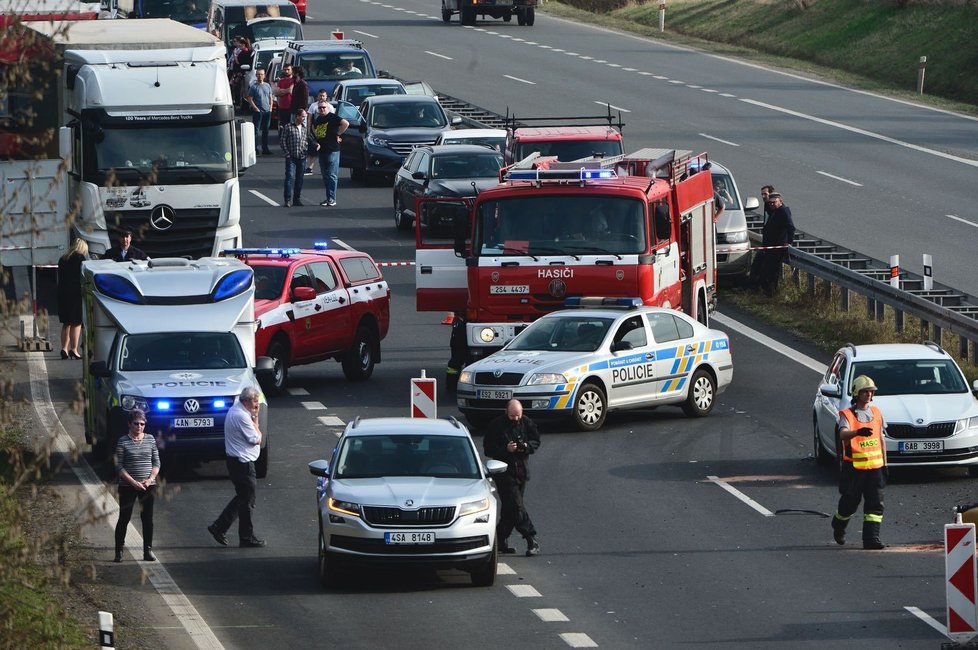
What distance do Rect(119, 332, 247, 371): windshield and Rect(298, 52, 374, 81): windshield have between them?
89.9ft

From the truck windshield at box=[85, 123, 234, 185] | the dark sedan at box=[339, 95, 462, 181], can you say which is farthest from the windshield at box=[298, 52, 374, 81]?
the truck windshield at box=[85, 123, 234, 185]

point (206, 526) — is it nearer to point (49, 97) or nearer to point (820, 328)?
point (49, 97)

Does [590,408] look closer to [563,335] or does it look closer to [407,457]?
[563,335]

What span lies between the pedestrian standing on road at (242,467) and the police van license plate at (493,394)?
5269 mm

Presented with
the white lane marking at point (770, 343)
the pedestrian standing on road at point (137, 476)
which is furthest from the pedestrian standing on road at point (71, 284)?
the white lane marking at point (770, 343)

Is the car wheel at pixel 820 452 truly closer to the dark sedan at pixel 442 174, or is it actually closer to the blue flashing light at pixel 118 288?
the blue flashing light at pixel 118 288

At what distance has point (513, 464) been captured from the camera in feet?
60.3

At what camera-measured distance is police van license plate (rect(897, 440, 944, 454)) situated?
2133cm

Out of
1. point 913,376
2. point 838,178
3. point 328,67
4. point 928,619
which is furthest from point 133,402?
point 328,67

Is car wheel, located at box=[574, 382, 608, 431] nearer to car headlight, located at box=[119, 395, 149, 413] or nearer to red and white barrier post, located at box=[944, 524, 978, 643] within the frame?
car headlight, located at box=[119, 395, 149, 413]

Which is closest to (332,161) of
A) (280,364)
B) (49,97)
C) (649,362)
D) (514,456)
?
(49,97)

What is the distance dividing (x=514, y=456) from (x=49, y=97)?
46.6 ft

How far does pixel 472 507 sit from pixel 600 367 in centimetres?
748

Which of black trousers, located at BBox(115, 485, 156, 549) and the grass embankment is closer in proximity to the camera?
black trousers, located at BBox(115, 485, 156, 549)
